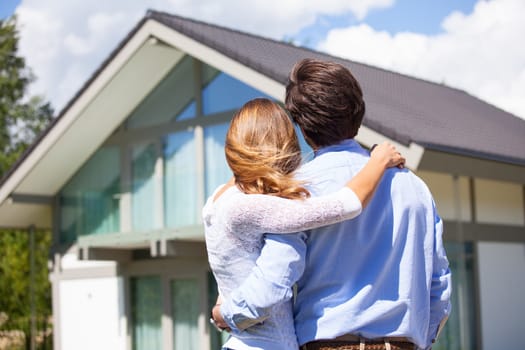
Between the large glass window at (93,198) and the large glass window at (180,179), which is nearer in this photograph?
the large glass window at (180,179)

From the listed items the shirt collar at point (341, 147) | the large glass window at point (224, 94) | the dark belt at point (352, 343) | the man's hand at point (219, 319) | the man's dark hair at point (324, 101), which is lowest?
the dark belt at point (352, 343)

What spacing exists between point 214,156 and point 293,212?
11.7m

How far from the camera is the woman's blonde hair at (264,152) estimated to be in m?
2.35

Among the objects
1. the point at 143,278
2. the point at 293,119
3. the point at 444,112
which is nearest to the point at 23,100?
the point at 143,278

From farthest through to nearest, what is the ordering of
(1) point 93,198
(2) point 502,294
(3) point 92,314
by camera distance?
(3) point 92,314
(1) point 93,198
(2) point 502,294

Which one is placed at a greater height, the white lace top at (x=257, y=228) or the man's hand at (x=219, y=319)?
the white lace top at (x=257, y=228)

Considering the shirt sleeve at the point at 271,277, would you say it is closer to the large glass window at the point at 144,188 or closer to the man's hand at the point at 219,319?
the man's hand at the point at 219,319

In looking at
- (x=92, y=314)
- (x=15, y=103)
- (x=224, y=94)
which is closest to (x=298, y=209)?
(x=224, y=94)

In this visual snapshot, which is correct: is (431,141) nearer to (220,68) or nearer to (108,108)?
(220,68)

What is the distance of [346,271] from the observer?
2.32m

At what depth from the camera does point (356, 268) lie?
7.66 feet

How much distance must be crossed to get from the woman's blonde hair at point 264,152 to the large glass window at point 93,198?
1299 cm

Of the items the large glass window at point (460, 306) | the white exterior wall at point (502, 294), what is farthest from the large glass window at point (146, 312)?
the white exterior wall at point (502, 294)

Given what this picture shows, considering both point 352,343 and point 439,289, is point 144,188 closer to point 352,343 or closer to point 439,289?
point 439,289
